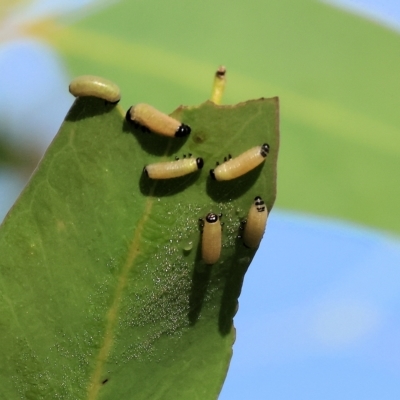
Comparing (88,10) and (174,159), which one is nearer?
(174,159)

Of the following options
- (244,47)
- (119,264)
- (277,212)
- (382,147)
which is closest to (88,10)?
(244,47)

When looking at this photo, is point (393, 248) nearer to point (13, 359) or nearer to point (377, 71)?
point (377, 71)

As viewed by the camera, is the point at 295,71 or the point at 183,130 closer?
the point at 183,130

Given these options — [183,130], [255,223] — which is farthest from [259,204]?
[183,130]

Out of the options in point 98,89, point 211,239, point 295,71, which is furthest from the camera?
point 295,71

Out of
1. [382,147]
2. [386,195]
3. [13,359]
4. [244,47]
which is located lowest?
[13,359]

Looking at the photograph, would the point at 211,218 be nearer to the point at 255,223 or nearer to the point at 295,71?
the point at 255,223

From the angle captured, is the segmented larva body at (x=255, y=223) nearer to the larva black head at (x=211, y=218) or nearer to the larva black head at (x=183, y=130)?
the larva black head at (x=211, y=218)
